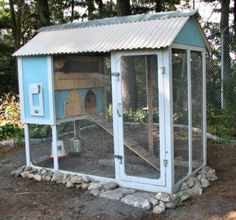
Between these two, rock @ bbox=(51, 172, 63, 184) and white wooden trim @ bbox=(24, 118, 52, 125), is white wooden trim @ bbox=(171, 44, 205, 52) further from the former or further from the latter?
rock @ bbox=(51, 172, 63, 184)

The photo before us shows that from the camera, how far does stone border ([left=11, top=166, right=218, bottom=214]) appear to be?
458cm

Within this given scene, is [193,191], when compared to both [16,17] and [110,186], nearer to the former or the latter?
[110,186]

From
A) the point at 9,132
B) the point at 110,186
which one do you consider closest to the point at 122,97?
the point at 110,186

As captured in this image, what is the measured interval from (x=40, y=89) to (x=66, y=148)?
3.66 ft

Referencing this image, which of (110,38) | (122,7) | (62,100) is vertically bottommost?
(62,100)

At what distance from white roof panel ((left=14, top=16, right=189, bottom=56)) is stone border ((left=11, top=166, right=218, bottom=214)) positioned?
185cm

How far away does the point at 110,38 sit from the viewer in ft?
17.0

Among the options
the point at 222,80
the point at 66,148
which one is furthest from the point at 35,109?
the point at 222,80

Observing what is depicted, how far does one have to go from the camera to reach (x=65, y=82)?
5.73 metres

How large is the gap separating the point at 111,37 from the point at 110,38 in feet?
0.10

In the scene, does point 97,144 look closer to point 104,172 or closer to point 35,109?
point 104,172

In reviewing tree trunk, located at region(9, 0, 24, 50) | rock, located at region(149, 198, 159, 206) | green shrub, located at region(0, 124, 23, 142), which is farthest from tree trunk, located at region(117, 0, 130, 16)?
rock, located at region(149, 198, 159, 206)

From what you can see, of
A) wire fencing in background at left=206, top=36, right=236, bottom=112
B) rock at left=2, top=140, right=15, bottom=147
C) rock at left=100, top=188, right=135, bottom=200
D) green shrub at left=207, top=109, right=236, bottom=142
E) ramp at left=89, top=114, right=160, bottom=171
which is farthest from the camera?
wire fencing in background at left=206, top=36, right=236, bottom=112

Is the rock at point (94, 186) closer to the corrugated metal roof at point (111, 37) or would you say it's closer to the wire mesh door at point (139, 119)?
the wire mesh door at point (139, 119)
